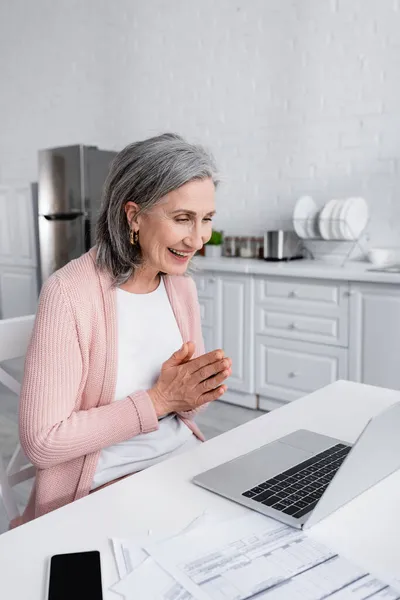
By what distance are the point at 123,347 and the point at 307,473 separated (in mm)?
530

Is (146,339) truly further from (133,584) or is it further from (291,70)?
(291,70)

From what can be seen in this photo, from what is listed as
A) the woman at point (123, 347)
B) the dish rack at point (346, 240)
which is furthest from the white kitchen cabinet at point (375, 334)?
the woman at point (123, 347)

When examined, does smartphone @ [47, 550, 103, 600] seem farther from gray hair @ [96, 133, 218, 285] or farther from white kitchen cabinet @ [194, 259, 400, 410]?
white kitchen cabinet @ [194, 259, 400, 410]

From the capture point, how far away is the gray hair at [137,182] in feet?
4.17

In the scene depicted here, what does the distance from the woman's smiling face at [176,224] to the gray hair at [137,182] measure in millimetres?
19

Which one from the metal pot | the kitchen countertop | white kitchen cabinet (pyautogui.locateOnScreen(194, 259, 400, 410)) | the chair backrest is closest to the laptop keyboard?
the chair backrest

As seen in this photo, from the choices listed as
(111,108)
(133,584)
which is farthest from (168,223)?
(111,108)

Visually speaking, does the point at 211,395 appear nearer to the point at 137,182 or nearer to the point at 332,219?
the point at 137,182

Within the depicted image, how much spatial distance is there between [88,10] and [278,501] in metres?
4.97

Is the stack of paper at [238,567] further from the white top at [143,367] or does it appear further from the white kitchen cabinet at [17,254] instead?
the white kitchen cabinet at [17,254]

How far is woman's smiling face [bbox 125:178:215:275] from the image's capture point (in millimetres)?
1289

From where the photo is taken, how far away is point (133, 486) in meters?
0.97

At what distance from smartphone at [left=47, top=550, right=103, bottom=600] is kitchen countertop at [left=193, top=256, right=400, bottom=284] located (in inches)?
84.6

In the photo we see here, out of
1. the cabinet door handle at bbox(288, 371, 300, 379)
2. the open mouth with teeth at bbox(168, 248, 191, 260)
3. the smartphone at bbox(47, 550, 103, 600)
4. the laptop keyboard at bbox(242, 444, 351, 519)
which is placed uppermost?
the open mouth with teeth at bbox(168, 248, 191, 260)
